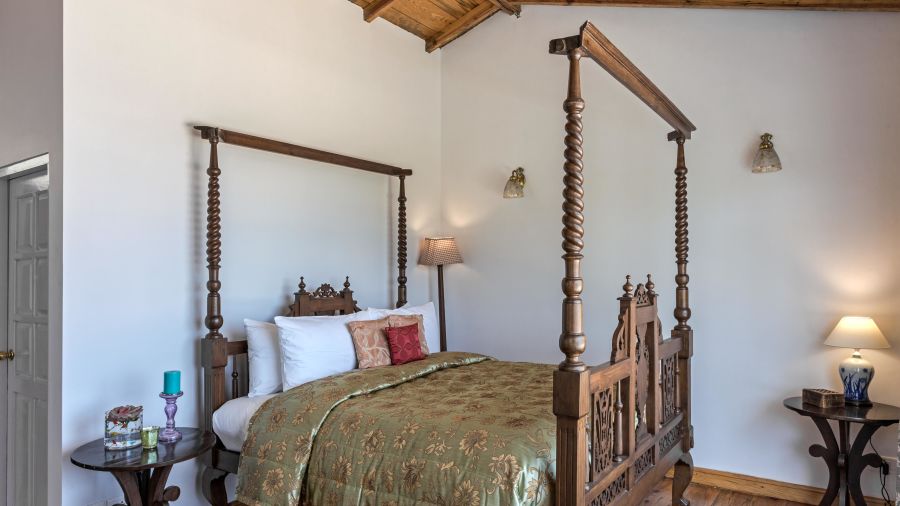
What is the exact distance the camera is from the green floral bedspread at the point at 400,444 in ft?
6.89

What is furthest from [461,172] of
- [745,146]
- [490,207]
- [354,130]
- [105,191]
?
[105,191]

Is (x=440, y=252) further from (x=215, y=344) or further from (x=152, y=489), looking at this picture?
(x=152, y=489)

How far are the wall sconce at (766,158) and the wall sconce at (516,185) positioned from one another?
64.3 inches

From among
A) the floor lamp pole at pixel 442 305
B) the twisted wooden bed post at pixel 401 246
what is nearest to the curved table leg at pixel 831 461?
the floor lamp pole at pixel 442 305

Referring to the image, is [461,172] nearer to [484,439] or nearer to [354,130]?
[354,130]

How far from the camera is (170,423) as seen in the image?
2.85 m

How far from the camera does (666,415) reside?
3.15 meters

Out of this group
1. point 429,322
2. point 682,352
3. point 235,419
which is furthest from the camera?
point 429,322

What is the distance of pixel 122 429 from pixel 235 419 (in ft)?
1.69

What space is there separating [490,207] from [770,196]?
202 cm

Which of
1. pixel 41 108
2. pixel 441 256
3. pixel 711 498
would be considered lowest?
pixel 711 498

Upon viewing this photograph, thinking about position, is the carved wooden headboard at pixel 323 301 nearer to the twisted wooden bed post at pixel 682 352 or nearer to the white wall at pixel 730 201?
the white wall at pixel 730 201

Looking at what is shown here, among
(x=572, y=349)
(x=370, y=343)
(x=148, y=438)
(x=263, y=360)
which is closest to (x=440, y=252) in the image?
(x=370, y=343)

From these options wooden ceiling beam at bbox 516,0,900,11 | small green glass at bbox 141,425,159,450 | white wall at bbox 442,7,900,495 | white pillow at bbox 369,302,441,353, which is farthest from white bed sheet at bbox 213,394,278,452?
wooden ceiling beam at bbox 516,0,900,11
